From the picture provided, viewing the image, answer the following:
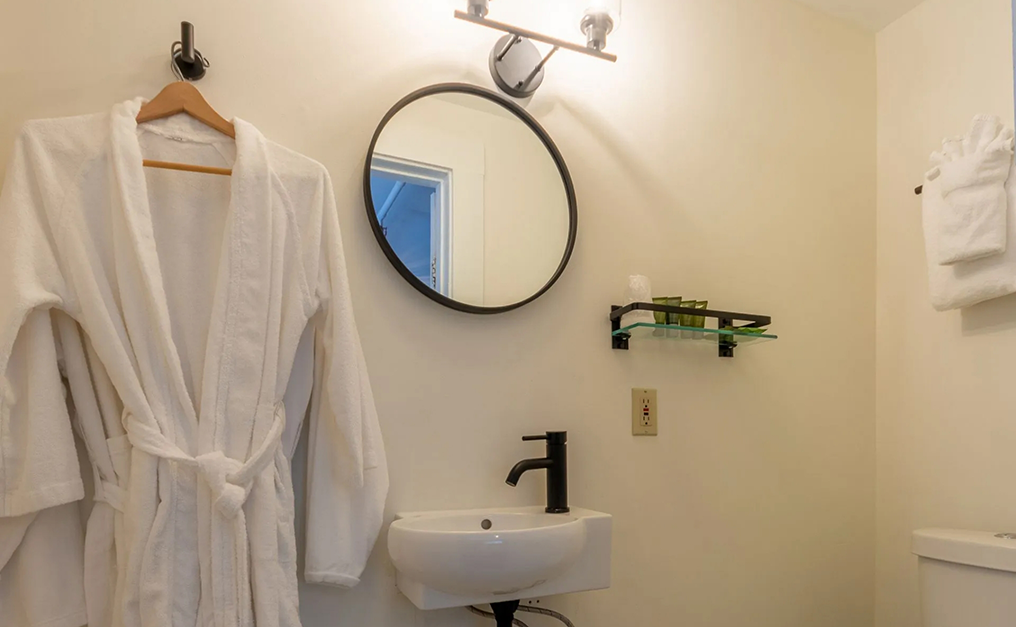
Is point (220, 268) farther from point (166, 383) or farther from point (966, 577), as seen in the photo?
point (966, 577)

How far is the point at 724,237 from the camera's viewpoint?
1.95 metres

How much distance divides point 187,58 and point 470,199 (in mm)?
618

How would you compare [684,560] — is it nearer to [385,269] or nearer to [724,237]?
[724,237]

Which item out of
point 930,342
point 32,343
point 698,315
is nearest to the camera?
point 32,343

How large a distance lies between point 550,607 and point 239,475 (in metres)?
0.80

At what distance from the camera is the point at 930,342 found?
6.56 feet

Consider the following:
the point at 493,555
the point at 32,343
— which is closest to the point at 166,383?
the point at 32,343

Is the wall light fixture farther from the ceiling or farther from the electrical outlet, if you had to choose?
the ceiling

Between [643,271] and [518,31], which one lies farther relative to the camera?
[643,271]

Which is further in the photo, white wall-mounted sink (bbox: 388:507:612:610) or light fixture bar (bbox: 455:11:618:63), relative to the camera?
light fixture bar (bbox: 455:11:618:63)

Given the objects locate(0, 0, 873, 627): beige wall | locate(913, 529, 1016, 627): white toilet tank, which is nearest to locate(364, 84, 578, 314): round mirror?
locate(0, 0, 873, 627): beige wall

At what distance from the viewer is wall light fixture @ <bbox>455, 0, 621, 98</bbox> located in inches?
63.1

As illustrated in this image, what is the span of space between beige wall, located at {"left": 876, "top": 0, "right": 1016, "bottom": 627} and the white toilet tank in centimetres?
23

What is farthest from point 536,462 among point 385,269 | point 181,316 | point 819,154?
point 819,154
